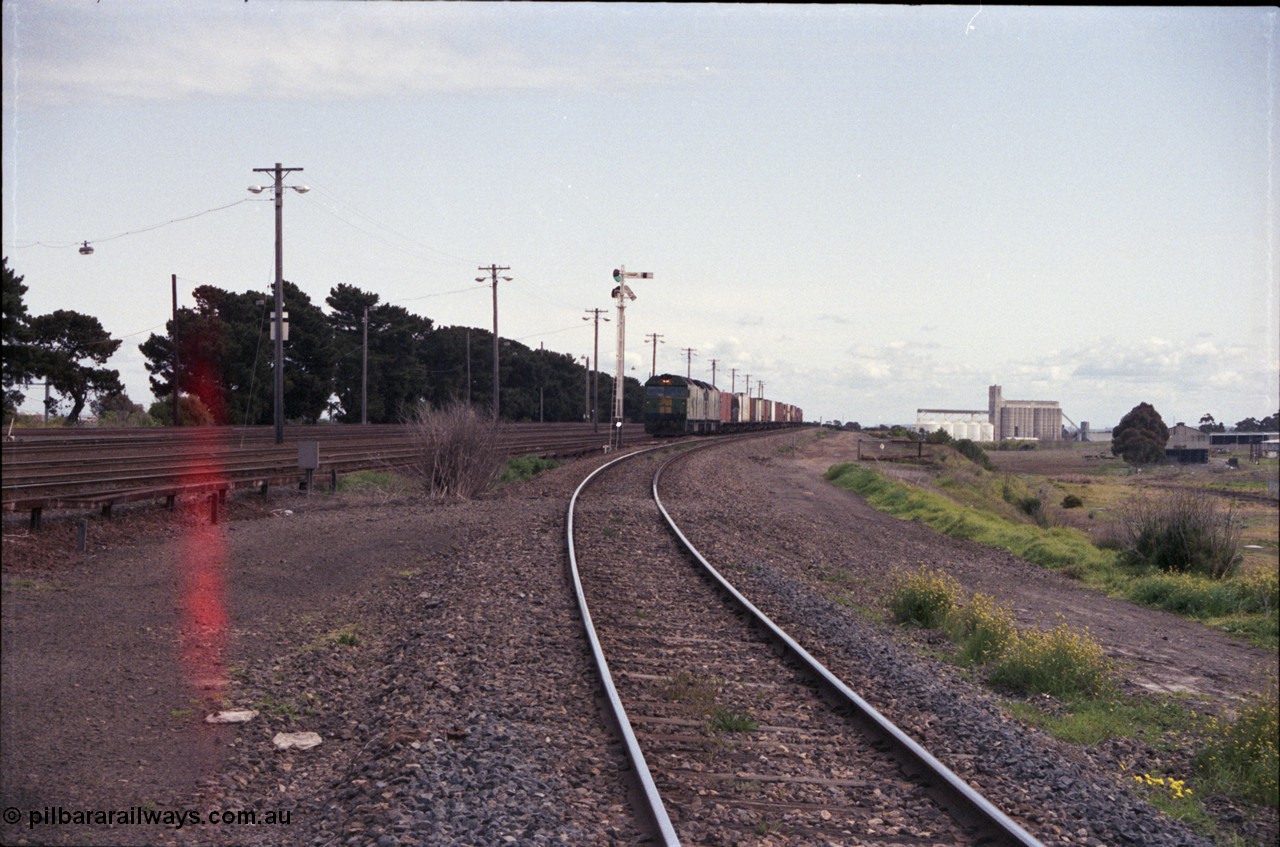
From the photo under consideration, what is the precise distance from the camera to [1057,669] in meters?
8.80

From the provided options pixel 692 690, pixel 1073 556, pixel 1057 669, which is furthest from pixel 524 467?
pixel 692 690

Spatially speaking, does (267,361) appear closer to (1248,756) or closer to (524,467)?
(524,467)

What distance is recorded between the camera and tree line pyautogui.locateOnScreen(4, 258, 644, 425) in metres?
32.4

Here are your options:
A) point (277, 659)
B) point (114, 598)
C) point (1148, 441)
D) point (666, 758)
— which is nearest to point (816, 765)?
point (666, 758)

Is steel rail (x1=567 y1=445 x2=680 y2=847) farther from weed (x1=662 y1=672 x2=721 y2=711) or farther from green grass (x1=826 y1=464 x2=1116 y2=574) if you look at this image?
green grass (x1=826 y1=464 x2=1116 y2=574)

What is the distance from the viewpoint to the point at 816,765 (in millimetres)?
6297

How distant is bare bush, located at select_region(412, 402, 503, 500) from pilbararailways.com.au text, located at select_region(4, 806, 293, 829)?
54.5 ft

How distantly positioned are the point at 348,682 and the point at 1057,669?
225 inches

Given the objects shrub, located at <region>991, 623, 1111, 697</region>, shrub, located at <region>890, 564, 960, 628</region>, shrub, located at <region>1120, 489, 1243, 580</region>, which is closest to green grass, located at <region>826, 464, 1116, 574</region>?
shrub, located at <region>1120, 489, 1243, 580</region>

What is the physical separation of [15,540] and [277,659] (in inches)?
188

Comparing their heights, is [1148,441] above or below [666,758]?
above

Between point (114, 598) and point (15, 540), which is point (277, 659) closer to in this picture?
point (114, 598)

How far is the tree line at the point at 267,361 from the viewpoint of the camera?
106 feet

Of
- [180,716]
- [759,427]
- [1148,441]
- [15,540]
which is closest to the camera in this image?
[180,716]
